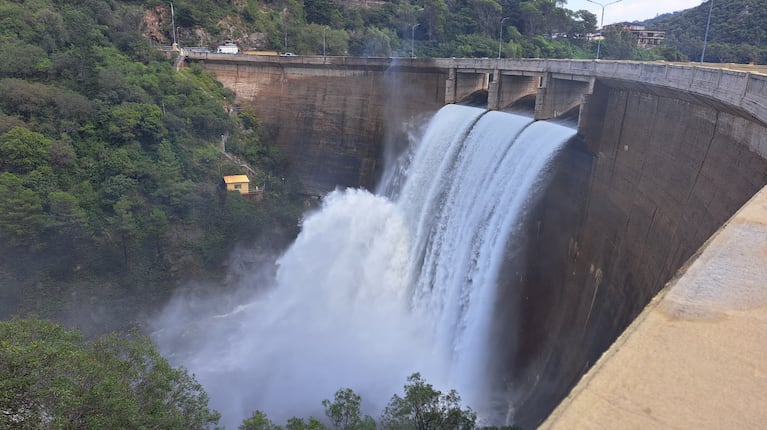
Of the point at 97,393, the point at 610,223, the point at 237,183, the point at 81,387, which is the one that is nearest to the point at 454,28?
the point at 237,183

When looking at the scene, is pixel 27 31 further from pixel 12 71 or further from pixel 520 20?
pixel 520 20

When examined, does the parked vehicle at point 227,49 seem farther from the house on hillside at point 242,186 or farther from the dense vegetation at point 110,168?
the house on hillside at point 242,186

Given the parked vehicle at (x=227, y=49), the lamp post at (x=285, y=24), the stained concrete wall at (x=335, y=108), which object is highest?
the lamp post at (x=285, y=24)

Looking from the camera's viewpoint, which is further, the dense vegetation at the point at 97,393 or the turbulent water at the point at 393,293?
the turbulent water at the point at 393,293

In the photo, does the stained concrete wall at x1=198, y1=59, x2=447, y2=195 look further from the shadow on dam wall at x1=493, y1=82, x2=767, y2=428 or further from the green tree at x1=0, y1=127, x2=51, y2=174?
the shadow on dam wall at x1=493, y1=82, x2=767, y2=428

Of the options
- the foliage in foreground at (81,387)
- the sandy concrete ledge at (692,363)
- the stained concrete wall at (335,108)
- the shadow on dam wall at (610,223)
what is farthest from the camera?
the stained concrete wall at (335,108)

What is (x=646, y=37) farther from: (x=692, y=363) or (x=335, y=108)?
(x=692, y=363)

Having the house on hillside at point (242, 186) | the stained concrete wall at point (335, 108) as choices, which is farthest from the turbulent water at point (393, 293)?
the house on hillside at point (242, 186)
